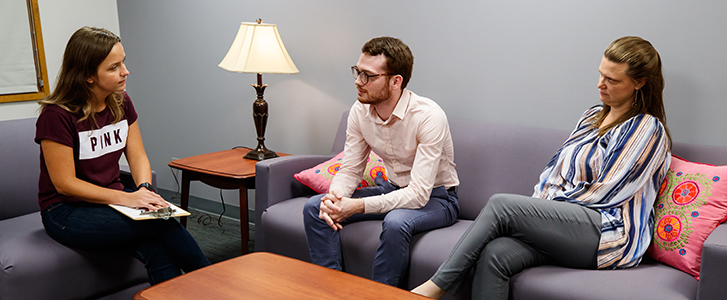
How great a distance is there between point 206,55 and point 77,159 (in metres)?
1.67

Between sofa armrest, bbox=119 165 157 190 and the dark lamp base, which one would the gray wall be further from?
sofa armrest, bbox=119 165 157 190

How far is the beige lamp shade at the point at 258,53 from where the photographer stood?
2645 mm

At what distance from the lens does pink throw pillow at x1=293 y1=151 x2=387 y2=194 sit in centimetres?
229

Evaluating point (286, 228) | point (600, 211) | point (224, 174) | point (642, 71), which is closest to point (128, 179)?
point (224, 174)

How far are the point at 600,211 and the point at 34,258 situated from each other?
1840mm

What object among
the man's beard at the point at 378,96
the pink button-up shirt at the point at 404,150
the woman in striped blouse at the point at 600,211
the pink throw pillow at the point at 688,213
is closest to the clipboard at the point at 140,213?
the pink button-up shirt at the point at 404,150

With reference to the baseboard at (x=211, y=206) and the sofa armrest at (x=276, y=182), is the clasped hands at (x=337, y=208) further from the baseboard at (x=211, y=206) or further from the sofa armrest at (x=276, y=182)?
the baseboard at (x=211, y=206)

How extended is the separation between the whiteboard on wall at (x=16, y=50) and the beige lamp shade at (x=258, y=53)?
1.49 m

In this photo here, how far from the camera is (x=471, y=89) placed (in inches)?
97.3

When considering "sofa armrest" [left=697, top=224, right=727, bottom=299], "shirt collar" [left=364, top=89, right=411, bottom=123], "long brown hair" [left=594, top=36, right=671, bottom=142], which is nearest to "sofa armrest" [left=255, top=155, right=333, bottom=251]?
"shirt collar" [left=364, top=89, right=411, bottom=123]

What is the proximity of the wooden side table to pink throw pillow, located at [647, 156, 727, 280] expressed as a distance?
1684mm

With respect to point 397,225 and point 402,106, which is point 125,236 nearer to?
point 397,225

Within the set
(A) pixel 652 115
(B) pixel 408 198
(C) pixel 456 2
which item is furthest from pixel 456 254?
(C) pixel 456 2

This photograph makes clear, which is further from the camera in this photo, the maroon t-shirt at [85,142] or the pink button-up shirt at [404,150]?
the pink button-up shirt at [404,150]
